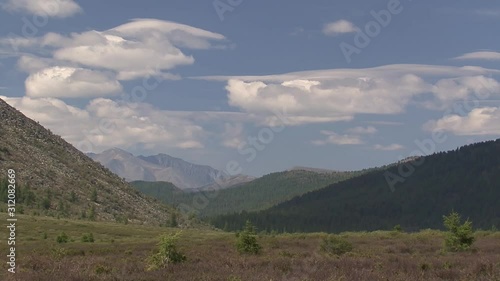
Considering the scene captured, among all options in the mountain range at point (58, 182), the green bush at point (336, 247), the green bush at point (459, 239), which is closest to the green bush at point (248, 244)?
the green bush at point (336, 247)

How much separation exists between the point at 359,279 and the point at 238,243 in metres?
25.3

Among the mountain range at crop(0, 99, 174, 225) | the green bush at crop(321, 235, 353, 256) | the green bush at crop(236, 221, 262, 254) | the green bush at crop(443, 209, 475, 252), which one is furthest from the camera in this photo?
the mountain range at crop(0, 99, 174, 225)

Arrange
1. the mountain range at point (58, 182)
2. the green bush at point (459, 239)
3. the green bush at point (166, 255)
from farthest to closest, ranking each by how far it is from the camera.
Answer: the mountain range at point (58, 182)
the green bush at point (459, 239)
the green bush at point (166, 255)

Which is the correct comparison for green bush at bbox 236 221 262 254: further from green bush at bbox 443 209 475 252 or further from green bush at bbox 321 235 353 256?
green bush at bbox 443 209 475 252

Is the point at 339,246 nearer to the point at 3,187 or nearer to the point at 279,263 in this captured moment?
the point at 279,263

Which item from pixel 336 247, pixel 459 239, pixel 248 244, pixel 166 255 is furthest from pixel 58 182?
pixel 166 255

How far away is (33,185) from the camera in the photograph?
115000mm

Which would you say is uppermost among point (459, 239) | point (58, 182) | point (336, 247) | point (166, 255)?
point (58, 182)

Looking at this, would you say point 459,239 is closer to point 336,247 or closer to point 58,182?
point 336,247

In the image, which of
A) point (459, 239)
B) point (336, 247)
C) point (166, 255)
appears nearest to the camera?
point (166, 255)

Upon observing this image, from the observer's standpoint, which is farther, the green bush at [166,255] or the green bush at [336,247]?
the green bush at [336,247]

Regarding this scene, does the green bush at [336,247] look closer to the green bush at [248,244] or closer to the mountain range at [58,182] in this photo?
the green bush at [248,244]

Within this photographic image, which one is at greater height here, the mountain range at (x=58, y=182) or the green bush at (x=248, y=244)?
the mountain range at (x=58, y=182)

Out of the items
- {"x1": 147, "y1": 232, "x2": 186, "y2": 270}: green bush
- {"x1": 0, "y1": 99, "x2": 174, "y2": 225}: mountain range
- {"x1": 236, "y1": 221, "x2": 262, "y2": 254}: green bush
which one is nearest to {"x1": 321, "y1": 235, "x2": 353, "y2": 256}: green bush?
{"x1": 236, "y1": 221, "x2": 262, "y2": 254}: green bush
